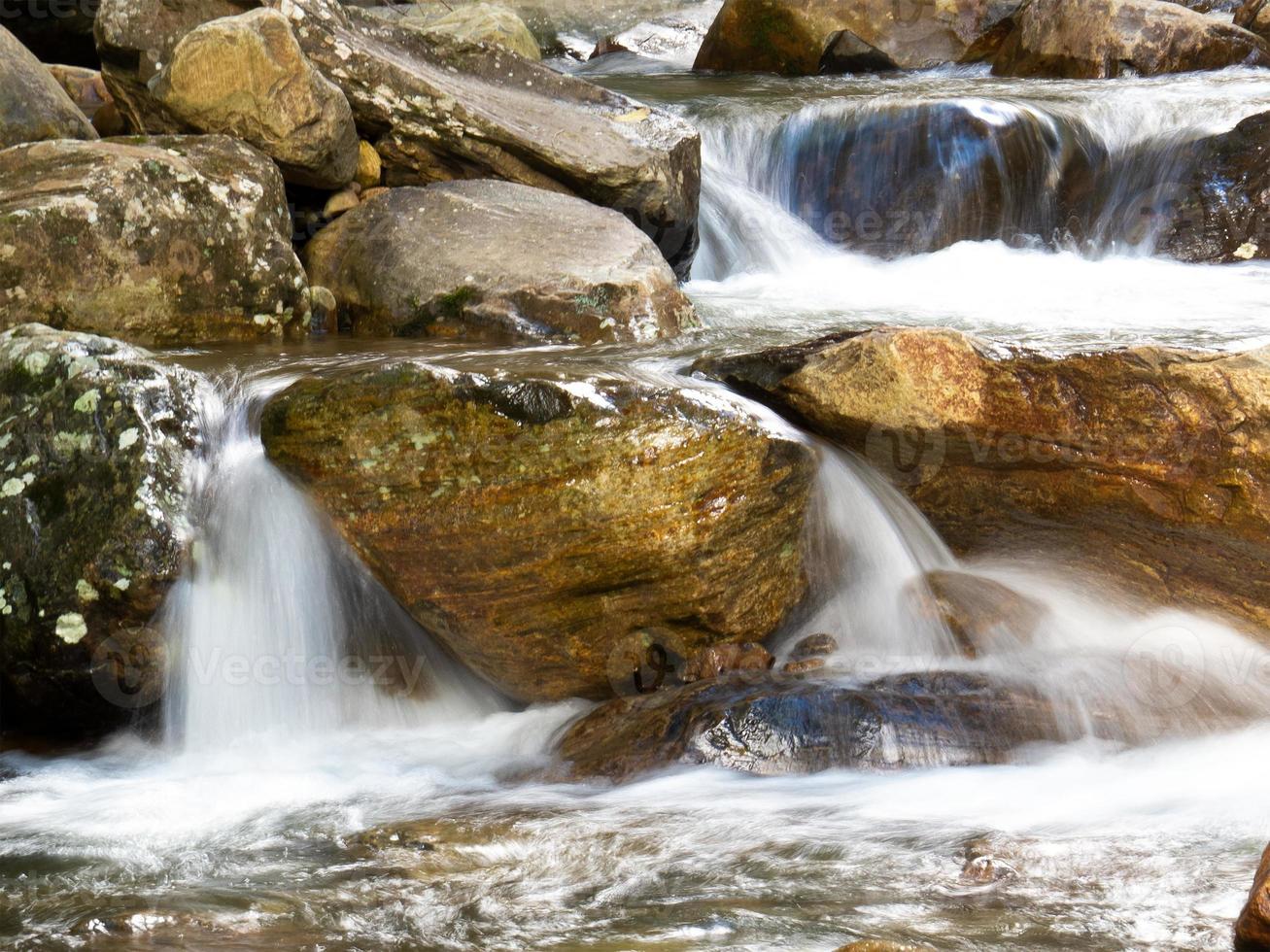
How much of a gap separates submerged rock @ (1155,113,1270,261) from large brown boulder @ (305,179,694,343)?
409cm

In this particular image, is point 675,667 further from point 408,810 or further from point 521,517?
point 408,810

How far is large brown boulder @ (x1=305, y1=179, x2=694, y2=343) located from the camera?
5809mm

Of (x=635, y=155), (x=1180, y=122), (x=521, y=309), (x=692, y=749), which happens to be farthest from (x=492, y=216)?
(x=1180, y=122)

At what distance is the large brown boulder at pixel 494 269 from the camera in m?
5.81

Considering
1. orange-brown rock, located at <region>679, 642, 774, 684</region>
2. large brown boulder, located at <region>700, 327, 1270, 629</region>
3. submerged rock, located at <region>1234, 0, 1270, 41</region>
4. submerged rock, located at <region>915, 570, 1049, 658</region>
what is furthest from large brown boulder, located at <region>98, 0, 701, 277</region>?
submerged rock, located at <region>1234, 0, 1270, 41</region>

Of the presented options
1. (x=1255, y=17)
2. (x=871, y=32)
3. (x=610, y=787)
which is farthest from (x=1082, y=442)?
(x=1255, y=17)

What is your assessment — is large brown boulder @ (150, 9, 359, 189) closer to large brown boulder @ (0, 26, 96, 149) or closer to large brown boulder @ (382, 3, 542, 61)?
large brown boulder @ (0, 26, 96, 149)

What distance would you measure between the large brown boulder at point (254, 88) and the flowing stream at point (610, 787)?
1.31 meters

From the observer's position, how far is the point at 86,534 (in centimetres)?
417

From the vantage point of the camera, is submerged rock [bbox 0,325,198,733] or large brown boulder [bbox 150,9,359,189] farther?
large brown boulder [bbox 150,9,359,189]

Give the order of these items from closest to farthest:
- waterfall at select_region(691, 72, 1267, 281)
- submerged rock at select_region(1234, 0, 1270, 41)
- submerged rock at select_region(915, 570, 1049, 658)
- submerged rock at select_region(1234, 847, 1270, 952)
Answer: submerged rock at select_region(1234, 847, 1270, 952), submerged rock at select_region(915, 570, 1049, 658), waterfall at select_region(691, 72, 1267, 281), submerged rock at select_region(1234, 0, 1270, 41)

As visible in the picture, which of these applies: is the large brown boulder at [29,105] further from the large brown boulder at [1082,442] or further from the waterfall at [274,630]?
the large brown boulder at [1082,442]

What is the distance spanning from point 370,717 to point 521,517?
965mm

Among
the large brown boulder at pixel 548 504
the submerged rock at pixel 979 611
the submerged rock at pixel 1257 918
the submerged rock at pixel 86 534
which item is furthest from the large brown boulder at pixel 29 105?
the submerged rock at pixel 1257 918
